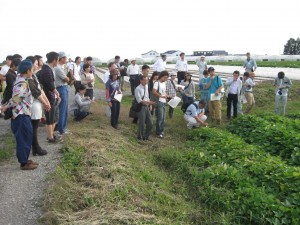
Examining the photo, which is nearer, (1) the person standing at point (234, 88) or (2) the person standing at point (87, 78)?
(2) the person standing at point (87, 78)

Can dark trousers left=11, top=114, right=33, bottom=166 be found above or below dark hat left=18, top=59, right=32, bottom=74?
below

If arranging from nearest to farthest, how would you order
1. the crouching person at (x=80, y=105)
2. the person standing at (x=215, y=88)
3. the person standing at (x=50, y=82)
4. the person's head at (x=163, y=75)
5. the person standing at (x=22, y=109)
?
1. the person standing at (x=22, y=109)
2. the person standing at (x=50, y=82)
3. the person's head at (x=163, y=75)
4. the crouching person at (x=80, y=105)
5. the person standing at (x=215, y=88)

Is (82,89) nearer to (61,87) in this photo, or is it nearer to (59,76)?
(61,87)

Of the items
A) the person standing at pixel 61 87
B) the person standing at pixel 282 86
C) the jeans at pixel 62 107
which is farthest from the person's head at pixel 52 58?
the person standing at pixel 282 86

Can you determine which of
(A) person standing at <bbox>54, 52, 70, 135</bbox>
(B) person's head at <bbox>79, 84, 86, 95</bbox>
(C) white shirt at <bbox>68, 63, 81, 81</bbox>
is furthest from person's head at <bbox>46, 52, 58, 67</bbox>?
(C) white shirt at <bbox>68, 63, 81, 81</bbox>

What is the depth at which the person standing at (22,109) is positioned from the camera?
4883mm

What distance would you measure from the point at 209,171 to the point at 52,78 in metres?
3.48

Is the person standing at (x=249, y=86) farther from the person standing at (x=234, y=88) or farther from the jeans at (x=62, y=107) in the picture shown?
the jeans at (x=62, y=107)

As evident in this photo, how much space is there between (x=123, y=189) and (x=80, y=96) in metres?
5.10

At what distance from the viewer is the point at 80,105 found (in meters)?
8.91

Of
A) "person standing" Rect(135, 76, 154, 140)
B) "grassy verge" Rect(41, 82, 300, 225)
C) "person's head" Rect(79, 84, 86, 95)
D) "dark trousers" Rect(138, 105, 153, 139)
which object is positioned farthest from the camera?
"person's head" Rect(79, 84, 86, 95)

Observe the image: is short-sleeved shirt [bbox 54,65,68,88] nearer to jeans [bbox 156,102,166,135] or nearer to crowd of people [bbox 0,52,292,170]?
crowd of people [bbox 0,52,292,170]

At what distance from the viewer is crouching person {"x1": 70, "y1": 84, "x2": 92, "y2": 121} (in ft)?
29.3

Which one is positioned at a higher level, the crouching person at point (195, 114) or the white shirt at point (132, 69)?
the white shirt at point (132, 69)
